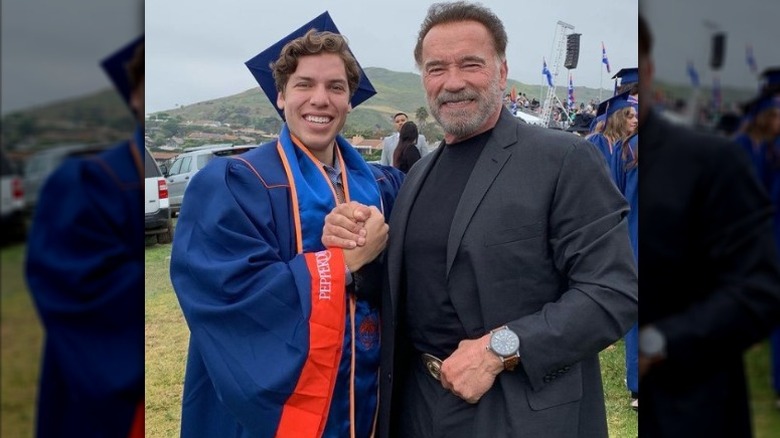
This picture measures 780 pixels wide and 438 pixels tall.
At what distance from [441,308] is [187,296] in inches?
29.1

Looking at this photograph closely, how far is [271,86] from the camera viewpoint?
89.6 inches

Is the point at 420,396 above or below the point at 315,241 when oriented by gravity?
below

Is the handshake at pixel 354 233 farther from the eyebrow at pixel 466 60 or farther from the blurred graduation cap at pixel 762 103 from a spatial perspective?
the blurred graduation cap at pixel 762 103

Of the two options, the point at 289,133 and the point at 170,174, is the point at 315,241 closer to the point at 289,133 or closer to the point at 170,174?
the point at 289,133

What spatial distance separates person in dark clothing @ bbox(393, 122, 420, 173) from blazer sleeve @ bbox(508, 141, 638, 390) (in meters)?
1.36

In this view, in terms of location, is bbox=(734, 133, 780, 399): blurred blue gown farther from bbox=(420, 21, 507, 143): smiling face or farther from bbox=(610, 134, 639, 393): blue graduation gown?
bbox=(420, 21, 507, 143): smiling face

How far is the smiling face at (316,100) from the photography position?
2.05 meters

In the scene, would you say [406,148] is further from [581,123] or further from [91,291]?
[91,291]

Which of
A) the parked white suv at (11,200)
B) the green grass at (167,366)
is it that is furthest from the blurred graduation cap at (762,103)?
the green grass at (167,366)

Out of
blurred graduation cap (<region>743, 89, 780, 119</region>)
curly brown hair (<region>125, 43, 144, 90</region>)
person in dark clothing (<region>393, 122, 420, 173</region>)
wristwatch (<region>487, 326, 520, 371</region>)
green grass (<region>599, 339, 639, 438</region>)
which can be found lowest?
green grass (<region>599, 339, 639, 438</region>)

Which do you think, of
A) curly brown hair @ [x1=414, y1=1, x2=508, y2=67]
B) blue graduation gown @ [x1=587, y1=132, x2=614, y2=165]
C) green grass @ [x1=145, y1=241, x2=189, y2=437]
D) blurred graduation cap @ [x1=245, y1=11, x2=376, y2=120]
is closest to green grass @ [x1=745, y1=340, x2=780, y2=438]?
curly brown hair @ [x1=414, y1=1, x2=508, y2=67]

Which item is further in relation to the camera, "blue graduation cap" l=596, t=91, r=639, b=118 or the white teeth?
"blue graduation cap" l=596, t=91, r=639, b=118

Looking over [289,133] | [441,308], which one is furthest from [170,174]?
[441,308]

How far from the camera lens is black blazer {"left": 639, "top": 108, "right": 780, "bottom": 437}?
2.55 ft
